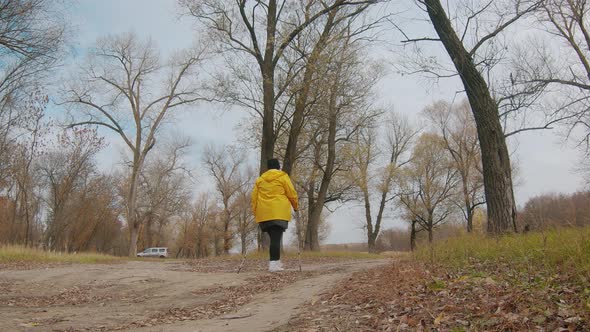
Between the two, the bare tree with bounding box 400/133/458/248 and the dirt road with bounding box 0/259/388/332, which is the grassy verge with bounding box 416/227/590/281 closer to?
the dirt road with bounding box 0/259/388/332

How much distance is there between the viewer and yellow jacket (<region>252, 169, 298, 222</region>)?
908cm

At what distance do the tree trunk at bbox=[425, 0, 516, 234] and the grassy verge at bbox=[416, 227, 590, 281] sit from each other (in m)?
0.70

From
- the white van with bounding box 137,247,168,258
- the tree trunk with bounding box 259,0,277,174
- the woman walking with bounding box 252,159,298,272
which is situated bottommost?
the white van with bounding box 137,247,168,258

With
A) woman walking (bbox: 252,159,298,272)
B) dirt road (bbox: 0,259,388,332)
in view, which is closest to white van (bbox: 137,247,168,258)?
dirt road (bbox: 0,259,388,332)

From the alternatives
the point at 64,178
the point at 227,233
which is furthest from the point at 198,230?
the point at 64,178

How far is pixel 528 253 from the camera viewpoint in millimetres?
5578

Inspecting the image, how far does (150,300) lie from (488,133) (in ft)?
23.4

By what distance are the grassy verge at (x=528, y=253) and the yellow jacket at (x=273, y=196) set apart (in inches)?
109

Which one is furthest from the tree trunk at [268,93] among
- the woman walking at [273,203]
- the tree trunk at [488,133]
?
the tree trunk at [488,133]

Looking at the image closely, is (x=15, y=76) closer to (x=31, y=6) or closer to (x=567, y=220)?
(x=31, y=6)

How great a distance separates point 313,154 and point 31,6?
21.1m

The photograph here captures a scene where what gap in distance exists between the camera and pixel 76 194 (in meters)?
40.0

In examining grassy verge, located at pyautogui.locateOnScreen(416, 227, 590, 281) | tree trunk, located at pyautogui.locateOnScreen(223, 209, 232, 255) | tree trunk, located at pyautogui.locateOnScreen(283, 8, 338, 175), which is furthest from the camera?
tree trunk, located at pyautogui.locateOnScreen(223, 209, 232, 255)

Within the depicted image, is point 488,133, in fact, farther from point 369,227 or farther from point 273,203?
point 369,227
